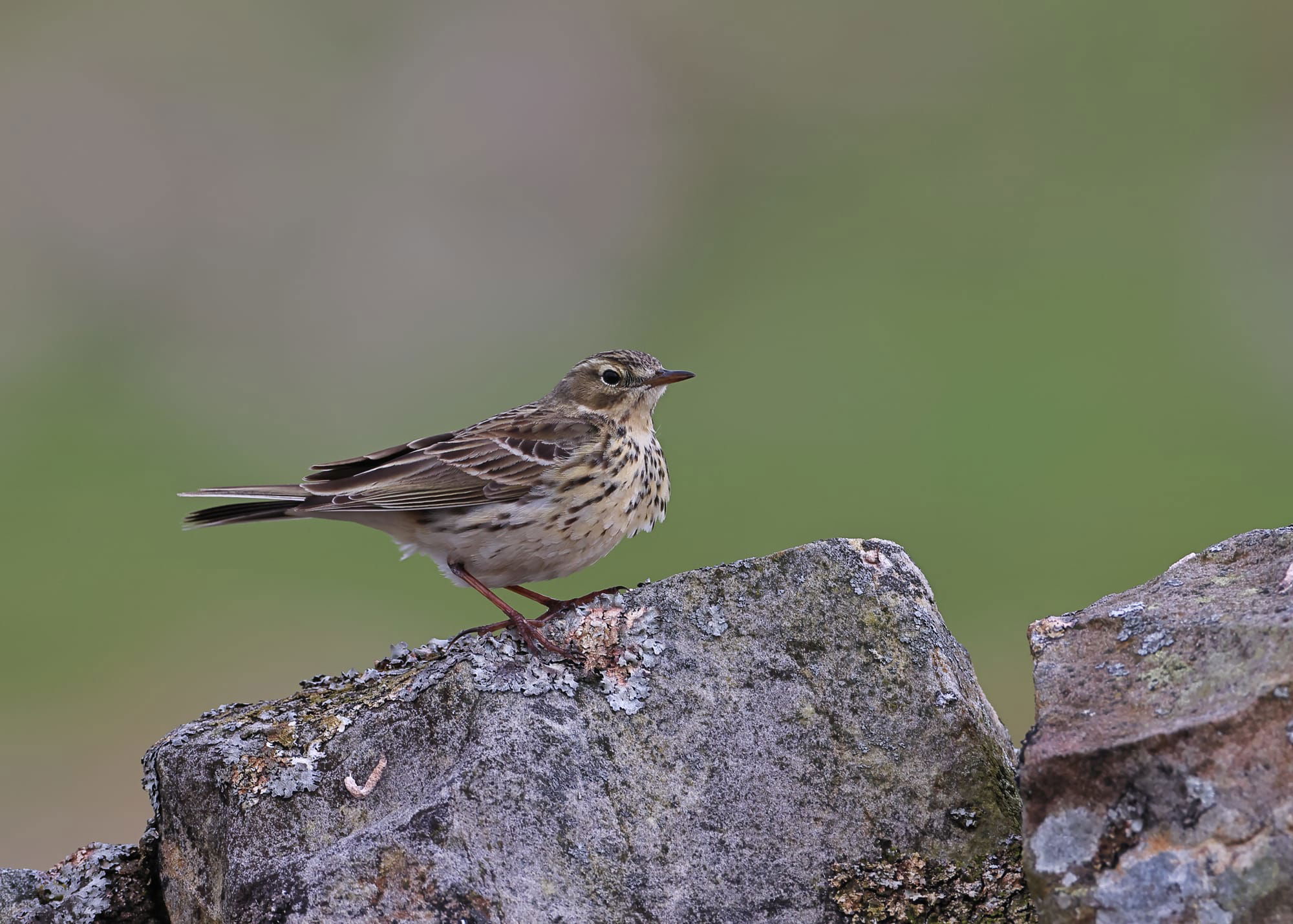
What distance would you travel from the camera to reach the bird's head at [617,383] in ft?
22.9

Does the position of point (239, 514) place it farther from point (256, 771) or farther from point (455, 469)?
point (256, 771)

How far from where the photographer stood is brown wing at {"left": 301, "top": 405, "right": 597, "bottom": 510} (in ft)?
20.7

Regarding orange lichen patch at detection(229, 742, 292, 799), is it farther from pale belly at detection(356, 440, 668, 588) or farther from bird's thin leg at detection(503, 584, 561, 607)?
pale belly at detection(356, 440, 668, 588)

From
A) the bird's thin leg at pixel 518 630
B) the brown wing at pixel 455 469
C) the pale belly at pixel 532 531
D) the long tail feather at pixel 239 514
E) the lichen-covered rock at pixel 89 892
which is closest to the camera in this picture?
the lichen-covered rock at pixel 89 892

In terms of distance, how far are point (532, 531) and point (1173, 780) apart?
354 cm

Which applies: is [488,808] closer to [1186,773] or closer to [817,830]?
[817,830]

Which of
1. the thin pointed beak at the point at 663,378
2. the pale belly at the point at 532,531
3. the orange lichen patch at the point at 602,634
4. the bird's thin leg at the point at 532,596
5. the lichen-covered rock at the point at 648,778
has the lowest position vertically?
the lichen-covered rock at the point at 648,778

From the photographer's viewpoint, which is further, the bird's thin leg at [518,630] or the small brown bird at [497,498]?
the small brown bird at [497,498]

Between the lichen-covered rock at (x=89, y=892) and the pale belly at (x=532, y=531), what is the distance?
7.41ft

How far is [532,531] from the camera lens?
6.15 meters

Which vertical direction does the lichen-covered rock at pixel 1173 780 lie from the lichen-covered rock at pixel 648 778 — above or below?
below

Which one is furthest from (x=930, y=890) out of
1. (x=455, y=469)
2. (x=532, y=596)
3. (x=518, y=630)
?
(x=455, y=469)

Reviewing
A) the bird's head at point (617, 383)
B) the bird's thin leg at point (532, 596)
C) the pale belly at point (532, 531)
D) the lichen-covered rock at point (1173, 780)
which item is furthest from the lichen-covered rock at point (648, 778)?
the bird's head at point (617, 383)

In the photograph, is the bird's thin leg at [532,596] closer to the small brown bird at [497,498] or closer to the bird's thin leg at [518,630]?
the small brown bird at [497,498]
